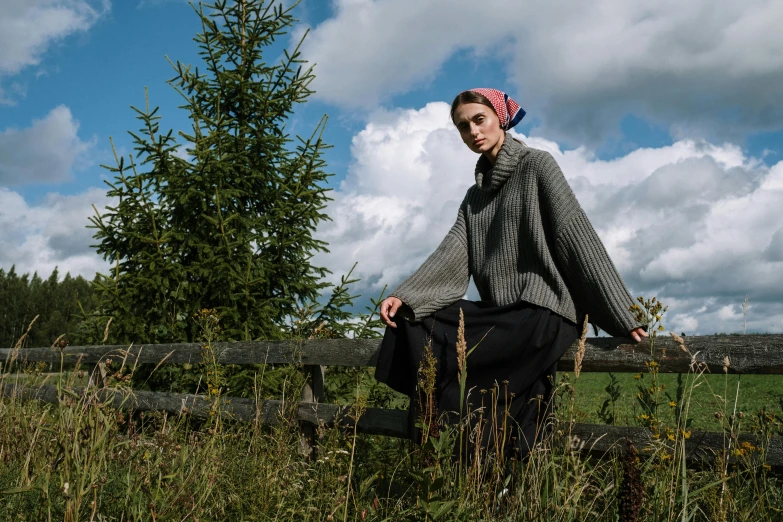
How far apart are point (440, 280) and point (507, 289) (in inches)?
14.5

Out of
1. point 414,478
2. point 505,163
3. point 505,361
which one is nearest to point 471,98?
point 505,163

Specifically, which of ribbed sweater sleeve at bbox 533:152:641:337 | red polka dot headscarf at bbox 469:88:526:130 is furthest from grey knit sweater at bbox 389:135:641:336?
red polka dot headscarf at bbox 469:88:526:130

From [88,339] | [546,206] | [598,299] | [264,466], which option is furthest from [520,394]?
[88,339]

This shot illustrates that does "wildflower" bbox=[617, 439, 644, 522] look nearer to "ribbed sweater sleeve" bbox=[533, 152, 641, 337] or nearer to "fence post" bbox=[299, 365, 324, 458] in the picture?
"ribbed sweater sleeve" bbox=[533, 152, 641, 337]

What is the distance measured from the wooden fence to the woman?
0.19 meters

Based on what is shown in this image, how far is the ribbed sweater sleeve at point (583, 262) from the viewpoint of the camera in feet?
9.32

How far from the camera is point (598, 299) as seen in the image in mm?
2879

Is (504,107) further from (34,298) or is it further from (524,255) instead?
(34,298)

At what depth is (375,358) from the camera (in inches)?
148

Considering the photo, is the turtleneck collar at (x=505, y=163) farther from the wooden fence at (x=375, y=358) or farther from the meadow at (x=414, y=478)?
the meadow at (x=414, y=478)

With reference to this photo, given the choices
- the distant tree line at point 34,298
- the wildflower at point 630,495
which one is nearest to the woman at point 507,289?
the wildflower at point 630,495

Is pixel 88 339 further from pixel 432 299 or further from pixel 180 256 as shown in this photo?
pixel 432 299

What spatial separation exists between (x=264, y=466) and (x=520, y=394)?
117cm

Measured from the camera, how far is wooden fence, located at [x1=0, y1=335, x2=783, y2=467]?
111 inches
